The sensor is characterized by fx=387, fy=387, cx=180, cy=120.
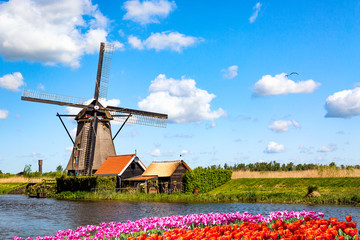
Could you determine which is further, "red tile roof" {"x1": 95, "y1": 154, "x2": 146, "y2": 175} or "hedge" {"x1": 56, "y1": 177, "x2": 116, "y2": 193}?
"red tile roof" {"x1": 95, "y1": 154, "x2": 146, "y2": 175}

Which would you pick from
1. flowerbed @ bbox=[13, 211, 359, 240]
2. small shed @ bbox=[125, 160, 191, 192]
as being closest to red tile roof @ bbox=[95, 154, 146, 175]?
small shed @ bbox=[125, 160, 191, 192]

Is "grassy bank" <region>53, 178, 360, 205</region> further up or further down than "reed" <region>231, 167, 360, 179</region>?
further down

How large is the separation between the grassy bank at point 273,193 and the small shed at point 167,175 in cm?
331

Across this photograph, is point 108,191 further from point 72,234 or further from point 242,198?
point 72,234

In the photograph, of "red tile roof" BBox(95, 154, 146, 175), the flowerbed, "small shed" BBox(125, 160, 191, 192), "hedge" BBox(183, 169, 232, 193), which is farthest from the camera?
"red tile roof" BBox(95, 154, 146, 175)

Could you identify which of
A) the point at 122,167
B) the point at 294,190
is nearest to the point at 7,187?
the point at 122,167

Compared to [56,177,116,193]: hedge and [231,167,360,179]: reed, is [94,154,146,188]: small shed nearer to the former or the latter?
[56,177,116,193]: hedge

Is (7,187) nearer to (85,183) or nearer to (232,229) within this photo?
(85,183)

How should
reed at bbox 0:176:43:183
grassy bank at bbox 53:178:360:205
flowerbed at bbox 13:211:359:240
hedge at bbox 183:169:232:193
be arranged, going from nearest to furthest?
flowerbed at bbox 13:211:359:240 < grassy bank at bbox 53:178:360:205 < hedge at bbox 183:169:232:193 < reed at bbox 0:176:43:183

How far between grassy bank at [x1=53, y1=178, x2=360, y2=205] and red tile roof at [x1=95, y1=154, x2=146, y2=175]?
3.32m

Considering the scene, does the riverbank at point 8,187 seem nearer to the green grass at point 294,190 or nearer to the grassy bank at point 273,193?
the grassy bank at point 273,193

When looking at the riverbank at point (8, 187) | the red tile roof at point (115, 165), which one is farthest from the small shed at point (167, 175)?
the riverbank at point (8, 187)

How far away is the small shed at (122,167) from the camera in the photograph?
36938 mm

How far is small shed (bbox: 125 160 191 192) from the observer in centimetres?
3478
